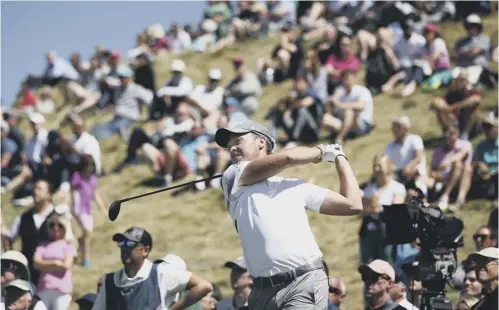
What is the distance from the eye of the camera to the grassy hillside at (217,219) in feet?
41.2

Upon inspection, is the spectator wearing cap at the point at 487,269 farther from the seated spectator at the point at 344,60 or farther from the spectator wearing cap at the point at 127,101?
the spectator wearing cap at the point at 127,101

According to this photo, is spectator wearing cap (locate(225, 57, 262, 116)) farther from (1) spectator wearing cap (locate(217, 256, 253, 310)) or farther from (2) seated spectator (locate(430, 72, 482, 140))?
(1) spectator wearing cap (locate(217, 256, 253, 310))

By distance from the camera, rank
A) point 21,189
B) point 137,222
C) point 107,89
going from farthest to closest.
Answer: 1. point 107,89
2. point 21,189
3. point 137,222

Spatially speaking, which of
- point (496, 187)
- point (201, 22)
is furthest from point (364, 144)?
point (201, 22)

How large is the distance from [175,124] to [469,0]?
598 centimetres

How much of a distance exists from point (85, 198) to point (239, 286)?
17.4 feet

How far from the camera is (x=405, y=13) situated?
18219 mm

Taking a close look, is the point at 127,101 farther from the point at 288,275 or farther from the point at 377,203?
the point at 288,275

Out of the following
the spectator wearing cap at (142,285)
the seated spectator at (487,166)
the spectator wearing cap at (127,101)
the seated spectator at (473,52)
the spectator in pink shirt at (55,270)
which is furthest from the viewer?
the spectator wearing cap at (127,101)

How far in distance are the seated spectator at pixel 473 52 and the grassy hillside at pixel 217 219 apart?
0.44m

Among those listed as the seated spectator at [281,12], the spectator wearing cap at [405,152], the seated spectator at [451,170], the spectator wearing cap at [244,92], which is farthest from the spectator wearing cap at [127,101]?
the seated spectator at [451,170]

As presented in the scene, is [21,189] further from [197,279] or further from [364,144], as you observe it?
[197,279]

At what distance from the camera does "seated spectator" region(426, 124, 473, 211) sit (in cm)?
1252

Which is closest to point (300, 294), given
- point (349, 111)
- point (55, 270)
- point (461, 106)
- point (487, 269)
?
point (487, 269)
